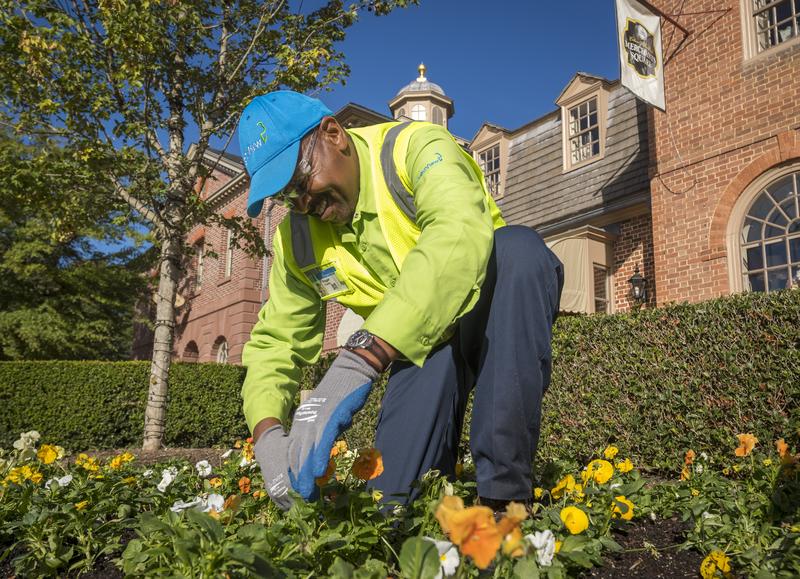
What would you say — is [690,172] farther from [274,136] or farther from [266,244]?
[266,244]

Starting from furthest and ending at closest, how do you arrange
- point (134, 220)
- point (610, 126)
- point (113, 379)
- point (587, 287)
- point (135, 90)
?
point (610, 126)
point (587, 287)
point (113, 379)
point (134, 220)
point (135, 90)

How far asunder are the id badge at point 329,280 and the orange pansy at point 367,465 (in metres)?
0.86

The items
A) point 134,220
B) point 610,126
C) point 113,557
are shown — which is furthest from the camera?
point 610,126

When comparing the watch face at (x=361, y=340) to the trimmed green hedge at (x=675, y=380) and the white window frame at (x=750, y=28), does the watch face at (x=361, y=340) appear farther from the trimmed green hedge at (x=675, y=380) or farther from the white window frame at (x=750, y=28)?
the white window frame at (x=750, y=28)

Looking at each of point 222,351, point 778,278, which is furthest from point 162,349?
point 222,351

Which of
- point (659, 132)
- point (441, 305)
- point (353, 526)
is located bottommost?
point (353, 526)

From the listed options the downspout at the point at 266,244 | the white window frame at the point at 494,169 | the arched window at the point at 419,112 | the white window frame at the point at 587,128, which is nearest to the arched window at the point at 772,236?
the white window frame at the point at 587,128

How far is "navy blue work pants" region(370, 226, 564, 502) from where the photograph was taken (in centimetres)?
185

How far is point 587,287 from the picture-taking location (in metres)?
11.0

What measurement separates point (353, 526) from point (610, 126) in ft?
40.9

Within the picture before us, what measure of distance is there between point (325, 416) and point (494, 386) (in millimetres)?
684

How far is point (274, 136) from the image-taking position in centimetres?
183

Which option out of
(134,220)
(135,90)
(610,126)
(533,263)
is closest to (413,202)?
(533,263)

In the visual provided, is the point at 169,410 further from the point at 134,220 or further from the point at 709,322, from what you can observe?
the point at 709,322
